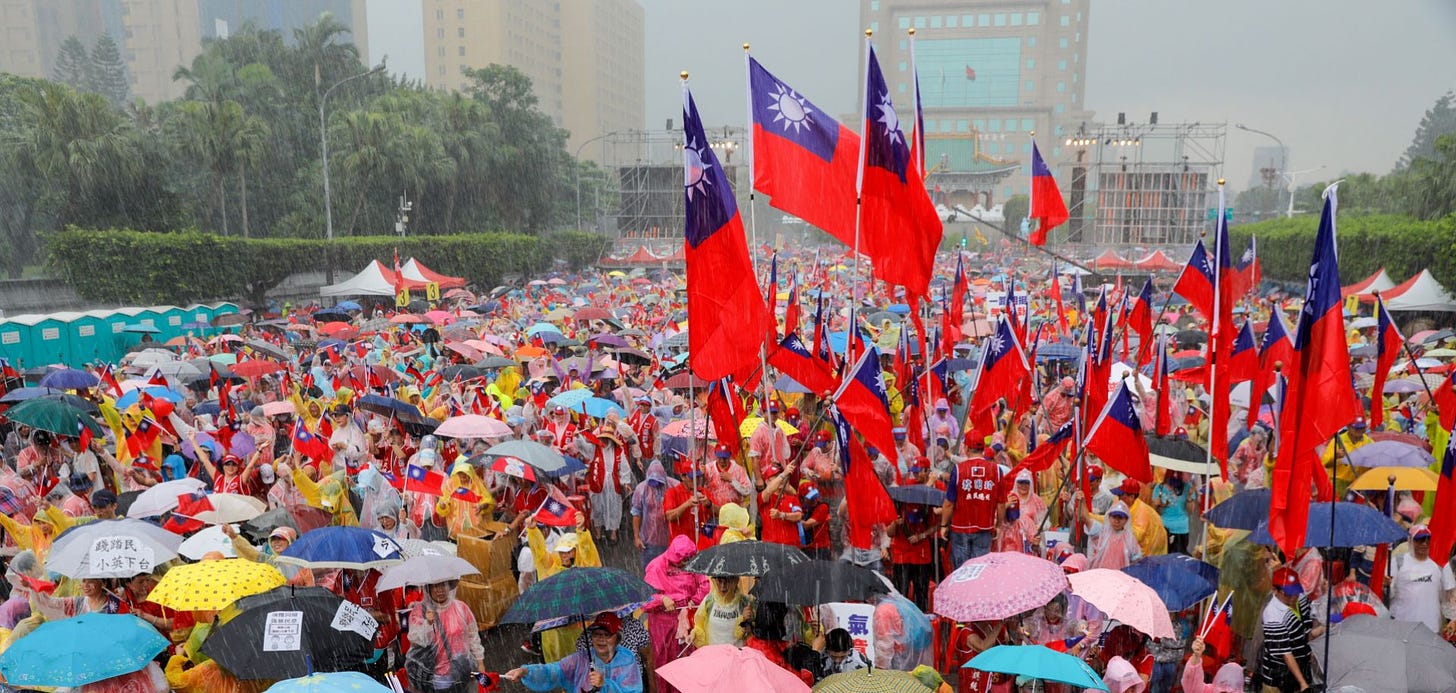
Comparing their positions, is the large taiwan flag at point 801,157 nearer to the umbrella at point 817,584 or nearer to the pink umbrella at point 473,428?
the umbrella at point 817,584

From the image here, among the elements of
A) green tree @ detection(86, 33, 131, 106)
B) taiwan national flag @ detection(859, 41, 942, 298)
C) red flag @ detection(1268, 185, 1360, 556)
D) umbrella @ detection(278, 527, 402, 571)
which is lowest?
umbrella @ detection(278, 527, 402, 571)

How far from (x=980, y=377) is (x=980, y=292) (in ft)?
75.9

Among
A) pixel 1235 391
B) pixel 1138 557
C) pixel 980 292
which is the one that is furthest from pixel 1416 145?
pixel 1138 557

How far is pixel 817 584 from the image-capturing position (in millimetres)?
4984

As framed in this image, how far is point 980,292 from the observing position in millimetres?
32062

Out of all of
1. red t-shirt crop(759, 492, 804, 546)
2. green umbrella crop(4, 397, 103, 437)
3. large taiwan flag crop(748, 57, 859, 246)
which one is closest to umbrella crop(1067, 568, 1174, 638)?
red t-shirt crop(759, 492, 804, 546)

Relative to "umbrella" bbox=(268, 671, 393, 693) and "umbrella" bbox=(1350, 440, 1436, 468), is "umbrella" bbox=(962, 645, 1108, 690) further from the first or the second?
"umbrella" bbox=(1350, 440, 1436, 468)

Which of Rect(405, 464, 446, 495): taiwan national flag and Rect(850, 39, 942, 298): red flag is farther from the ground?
Rect(850, 39, 942, 298): red flag

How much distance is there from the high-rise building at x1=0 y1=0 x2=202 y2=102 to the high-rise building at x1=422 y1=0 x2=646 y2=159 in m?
26.3

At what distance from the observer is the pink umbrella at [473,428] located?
29.4ft

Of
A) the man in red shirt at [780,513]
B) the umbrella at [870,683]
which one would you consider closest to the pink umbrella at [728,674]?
the umbrella at [870,683]

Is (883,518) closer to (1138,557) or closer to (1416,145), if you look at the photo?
(1138,557)

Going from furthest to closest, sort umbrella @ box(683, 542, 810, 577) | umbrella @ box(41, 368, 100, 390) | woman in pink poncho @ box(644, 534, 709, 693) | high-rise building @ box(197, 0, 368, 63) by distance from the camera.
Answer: high-rise building @ box(197, 0, 368, 63)
umbrella @ box(41, 368, 100, 390)
woman in pink poncho @ box(644, 534, 709, 693)
umbrella @ box(683, 542, 810, 577)

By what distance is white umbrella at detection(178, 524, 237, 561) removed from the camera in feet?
20.7
